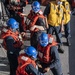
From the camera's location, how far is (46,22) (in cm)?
880

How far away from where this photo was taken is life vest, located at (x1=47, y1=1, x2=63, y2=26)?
875 cm

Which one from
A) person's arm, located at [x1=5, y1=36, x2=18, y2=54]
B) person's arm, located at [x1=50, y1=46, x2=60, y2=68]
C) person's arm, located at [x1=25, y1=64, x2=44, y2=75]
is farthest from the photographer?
person's arm, located at [x1=5, y1=36, x2=18, y2=54]

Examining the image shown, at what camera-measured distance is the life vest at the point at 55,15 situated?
8.75 metres

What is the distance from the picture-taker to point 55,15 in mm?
8828

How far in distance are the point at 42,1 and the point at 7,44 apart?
6852 mm

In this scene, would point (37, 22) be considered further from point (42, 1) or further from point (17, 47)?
point (42, 1)

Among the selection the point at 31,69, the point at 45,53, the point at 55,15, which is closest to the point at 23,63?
the point at 31,69

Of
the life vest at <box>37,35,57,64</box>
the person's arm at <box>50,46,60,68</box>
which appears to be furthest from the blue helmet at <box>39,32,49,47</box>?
the person's arm at <box>50,46,60,68</box>

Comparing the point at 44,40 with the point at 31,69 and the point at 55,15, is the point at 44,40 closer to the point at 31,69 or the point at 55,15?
the point at 31,69

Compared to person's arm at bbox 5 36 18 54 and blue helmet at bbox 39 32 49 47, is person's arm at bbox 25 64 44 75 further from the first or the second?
person's arm at bbox 5 36 18 54

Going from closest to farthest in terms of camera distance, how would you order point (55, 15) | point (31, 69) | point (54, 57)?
point (31, 69) → point (54, 57) → point (55, 15)

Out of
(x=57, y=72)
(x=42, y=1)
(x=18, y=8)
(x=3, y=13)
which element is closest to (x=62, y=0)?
(x=18, y=8)

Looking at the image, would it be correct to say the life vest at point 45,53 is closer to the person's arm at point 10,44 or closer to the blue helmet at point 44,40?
the blue helmet at point 44,40

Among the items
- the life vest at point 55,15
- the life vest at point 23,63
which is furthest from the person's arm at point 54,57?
the life vest at point 55,15
